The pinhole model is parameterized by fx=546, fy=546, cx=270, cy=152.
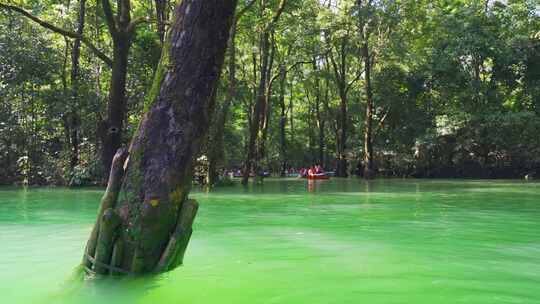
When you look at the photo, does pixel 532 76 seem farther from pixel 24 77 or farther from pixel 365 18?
pixel 24 77

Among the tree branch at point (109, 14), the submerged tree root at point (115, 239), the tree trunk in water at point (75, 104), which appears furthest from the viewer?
the tree trunk in water at point (75, 104)

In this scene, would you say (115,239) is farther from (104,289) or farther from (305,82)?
(305,82)

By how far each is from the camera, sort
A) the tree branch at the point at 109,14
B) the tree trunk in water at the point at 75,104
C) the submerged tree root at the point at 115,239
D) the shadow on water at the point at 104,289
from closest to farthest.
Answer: the shadow on water at the point at 104,289, the submerged tree root at the point at 115,239, the tree branch at the point at 109,14, the tree trunk in water at the point at 75,104

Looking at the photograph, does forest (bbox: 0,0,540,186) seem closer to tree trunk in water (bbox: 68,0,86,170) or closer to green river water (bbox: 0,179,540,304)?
tree trunk in water (bbox: 68,0,86,170)

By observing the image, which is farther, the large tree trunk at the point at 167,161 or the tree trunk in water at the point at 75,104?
the tree trunk in water at the point at 75,104

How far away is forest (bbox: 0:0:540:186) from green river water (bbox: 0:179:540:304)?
37.3 feet

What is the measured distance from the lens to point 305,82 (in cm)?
4453

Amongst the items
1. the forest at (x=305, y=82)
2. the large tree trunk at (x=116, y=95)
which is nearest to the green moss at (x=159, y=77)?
the forest at (x=305, y=82)

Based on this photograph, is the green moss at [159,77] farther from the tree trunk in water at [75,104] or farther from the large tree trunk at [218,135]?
the tree trunk in water at [75,104]

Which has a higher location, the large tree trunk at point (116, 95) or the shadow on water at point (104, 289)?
the large tree trunk at point (116, 95)

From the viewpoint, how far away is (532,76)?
34.5 meters

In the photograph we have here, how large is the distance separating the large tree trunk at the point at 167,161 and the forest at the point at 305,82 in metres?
13.8

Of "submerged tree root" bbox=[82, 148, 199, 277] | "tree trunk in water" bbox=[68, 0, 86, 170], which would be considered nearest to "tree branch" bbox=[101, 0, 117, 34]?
"tree trunk in water" bbox=[68, 0, 86, 170]

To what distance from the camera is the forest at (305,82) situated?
24172 millimetres
